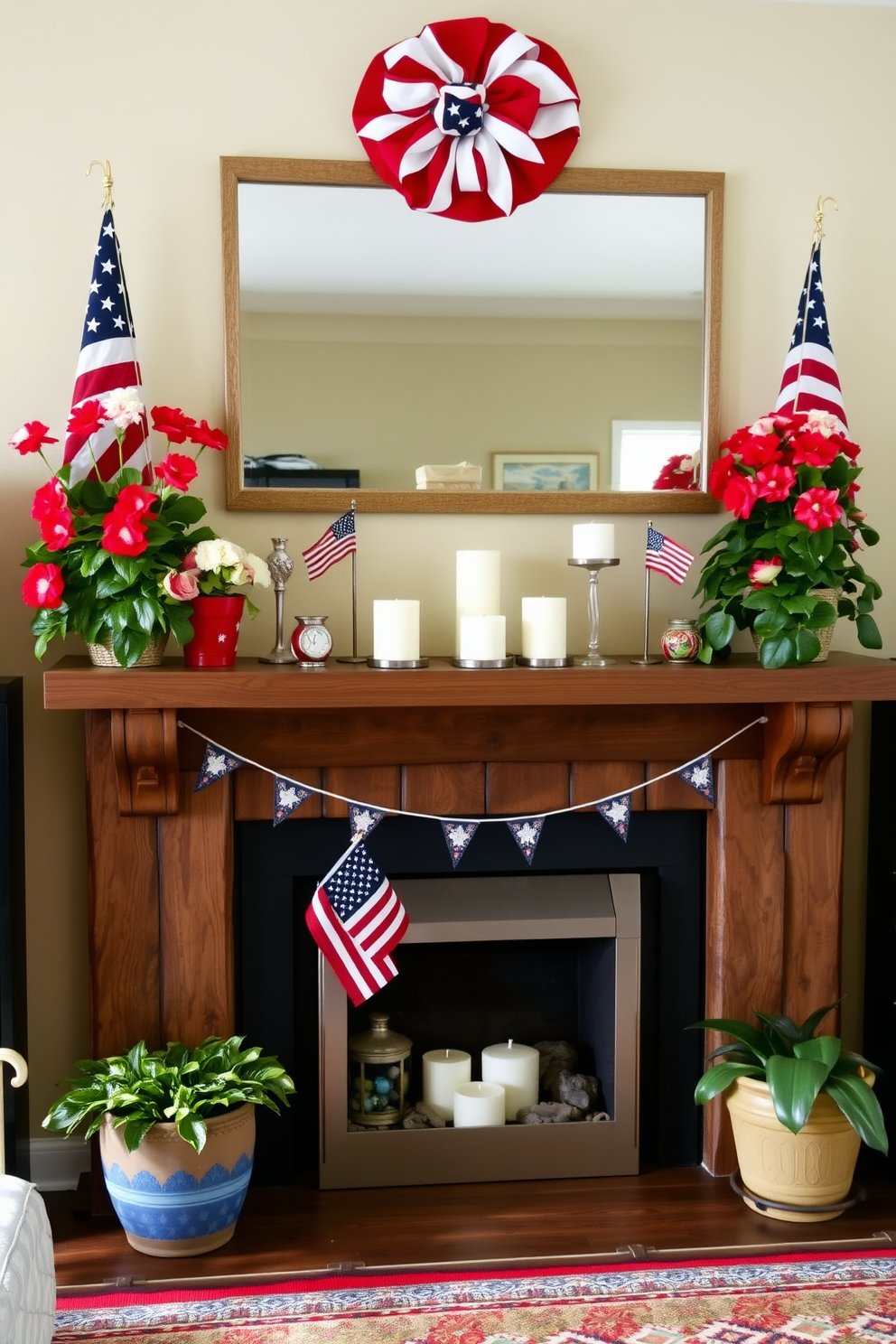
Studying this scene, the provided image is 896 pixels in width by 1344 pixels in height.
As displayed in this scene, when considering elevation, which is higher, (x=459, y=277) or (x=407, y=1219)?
(x=459, y=277)

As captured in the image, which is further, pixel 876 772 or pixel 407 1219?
pixel 876 772

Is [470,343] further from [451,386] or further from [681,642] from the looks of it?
[681,642]

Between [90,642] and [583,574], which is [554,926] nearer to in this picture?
[583,574]

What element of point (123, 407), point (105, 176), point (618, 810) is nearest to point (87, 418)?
point (123, 407)

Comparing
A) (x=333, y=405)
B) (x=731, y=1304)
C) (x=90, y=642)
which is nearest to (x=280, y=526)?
(x=333, y=405)

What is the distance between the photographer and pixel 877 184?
2.61 metres

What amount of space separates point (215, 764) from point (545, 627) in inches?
27.2

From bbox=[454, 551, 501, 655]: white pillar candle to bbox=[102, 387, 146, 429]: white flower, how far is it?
2.20 feet

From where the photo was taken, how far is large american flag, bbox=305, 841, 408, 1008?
2.33 metres

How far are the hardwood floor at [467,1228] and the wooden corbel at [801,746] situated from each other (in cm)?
82

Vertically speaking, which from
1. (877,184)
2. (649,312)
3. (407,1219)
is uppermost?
(877,184)

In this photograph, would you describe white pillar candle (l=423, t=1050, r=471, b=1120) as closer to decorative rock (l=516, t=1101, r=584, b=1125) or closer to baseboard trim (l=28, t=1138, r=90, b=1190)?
decorative rock (l=516, t=1101, r=584, b=1125)

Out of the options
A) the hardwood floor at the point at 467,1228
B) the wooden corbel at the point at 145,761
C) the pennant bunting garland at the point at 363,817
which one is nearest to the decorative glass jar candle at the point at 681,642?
the pennant bunting garland at the point at 363,817

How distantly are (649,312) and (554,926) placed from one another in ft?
4.32
